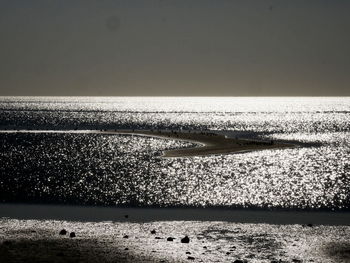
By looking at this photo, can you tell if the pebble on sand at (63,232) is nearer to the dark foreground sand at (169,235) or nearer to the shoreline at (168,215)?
the dark foreground sand at (169,235)

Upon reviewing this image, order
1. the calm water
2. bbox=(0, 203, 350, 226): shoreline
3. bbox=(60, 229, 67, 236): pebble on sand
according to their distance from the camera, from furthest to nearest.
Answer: the calm water
bbox=(0, 203, 350, 226): shoreline
bbox=(60, 229, 67, 236): pebble on sand

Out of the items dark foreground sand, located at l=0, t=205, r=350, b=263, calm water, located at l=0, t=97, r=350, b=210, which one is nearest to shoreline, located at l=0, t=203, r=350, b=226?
dark foreground sand, located at l=0, t=205, r=350, b=263

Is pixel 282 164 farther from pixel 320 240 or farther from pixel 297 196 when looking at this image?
pixel 320 240

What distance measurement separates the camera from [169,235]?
2781 cm

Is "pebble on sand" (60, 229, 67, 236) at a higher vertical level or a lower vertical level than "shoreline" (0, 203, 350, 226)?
lower

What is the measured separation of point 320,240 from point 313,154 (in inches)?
2172

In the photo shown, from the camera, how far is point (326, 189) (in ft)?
147

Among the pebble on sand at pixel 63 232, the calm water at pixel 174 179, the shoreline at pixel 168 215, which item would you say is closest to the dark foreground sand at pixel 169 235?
the shoreline at pixel 168 215

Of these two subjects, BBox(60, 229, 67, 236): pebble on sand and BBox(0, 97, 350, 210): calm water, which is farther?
BBox(0, 97, 350, 210): calm water

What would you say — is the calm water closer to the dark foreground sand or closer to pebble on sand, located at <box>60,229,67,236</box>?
the dark foreground sand

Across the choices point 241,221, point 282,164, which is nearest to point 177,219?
point 241,221

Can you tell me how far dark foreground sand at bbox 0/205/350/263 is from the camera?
2322 centimetres

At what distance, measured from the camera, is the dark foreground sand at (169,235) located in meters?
23.2

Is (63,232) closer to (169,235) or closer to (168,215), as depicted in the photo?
(169,235)
